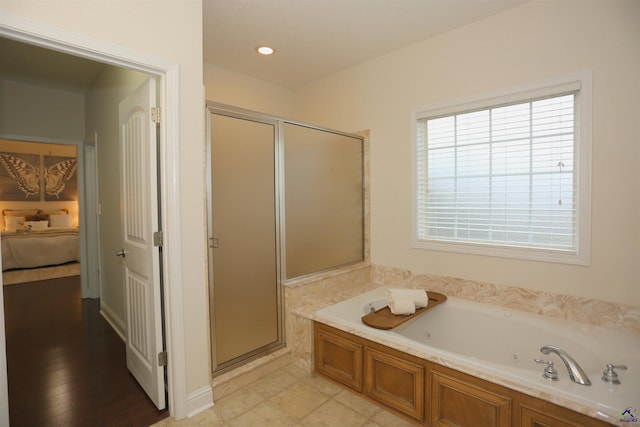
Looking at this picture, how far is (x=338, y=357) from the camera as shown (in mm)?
2369


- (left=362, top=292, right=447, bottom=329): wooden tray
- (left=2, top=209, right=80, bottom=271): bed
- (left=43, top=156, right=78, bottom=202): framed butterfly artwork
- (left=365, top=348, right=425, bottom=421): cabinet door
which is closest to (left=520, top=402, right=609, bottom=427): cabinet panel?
(left=365, top=348, right=425, bottom=421): cabinet door

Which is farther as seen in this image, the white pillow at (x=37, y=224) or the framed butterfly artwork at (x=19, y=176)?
the white pillow at (x=37, y=224)

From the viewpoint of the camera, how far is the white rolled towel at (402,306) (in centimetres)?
241

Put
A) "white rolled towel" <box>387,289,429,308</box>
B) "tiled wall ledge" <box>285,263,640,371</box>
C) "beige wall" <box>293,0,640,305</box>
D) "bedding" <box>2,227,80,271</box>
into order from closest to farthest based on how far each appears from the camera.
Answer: "beige wall" <box>293,0,640,305</box>
"tiled wall ledge" <box>285,263,640,371</box>
"white rolled towel" <box>387,289,429,308</box>
"bedding" <box>2,227,80,271</box>

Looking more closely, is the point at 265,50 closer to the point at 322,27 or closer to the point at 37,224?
the point at 322,27

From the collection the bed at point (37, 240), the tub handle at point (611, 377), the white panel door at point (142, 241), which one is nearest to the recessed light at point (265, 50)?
the white panel door at point (142, 241)

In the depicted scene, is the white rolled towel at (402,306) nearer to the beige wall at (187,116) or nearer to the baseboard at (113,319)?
the beige wall at (187,116)

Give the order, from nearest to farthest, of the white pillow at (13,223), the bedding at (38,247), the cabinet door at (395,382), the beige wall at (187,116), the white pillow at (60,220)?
the beige wall at (187,116)
the cabinet door at (395,382)
the bedding at (38,247)
the white pillow at (13,223)
the white pillow at (60,220)

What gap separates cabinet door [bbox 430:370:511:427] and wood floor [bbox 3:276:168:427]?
5.32ft

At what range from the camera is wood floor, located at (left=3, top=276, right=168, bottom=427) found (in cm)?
203

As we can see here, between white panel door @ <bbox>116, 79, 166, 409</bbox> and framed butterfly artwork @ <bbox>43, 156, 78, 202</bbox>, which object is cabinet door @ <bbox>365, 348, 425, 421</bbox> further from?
framed butterfly artwork @ <bbox>43, 156, 78, 202</bbox>

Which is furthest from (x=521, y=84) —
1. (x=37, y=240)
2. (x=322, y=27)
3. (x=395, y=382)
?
(x=37, y=240)

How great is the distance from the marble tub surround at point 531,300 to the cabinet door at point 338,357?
1045 millimetres

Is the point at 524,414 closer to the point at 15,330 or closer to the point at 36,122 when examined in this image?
the point at 15,330
